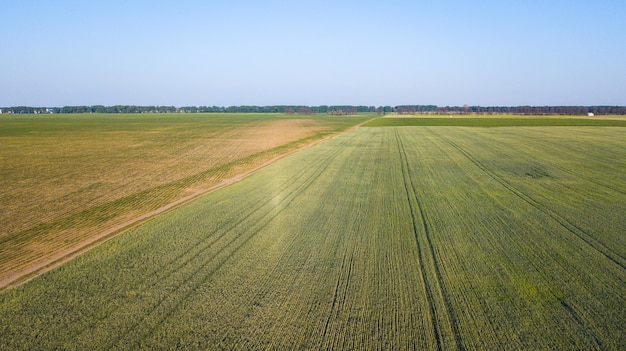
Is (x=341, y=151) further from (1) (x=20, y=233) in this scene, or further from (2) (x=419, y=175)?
(1) (x=20, y=233)

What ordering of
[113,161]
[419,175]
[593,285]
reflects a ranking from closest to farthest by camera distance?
[593,285] < [419,175] < [113,161]

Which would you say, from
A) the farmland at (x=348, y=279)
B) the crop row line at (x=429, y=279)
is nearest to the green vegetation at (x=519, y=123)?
the farmland at (x=348, y=279)

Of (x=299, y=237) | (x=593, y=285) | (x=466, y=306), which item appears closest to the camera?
(x=466, y=306)

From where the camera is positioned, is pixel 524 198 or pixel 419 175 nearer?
pixel 524 198

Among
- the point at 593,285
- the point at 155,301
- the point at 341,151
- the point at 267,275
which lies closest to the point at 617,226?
the point at 593,285

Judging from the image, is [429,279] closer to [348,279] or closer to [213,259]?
[348,279]

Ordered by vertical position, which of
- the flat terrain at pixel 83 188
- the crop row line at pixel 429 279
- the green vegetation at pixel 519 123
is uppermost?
the green vegetation at pixel 519 123

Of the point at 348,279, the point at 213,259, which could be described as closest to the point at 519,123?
the point at 348,279

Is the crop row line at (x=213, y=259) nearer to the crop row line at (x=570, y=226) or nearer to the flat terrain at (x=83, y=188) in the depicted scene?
the flat terrain at (x=83, y=188)

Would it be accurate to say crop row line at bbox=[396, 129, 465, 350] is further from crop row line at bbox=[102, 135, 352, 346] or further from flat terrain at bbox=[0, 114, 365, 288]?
flat terrain at bbox=[0, 114, 365, 288]
